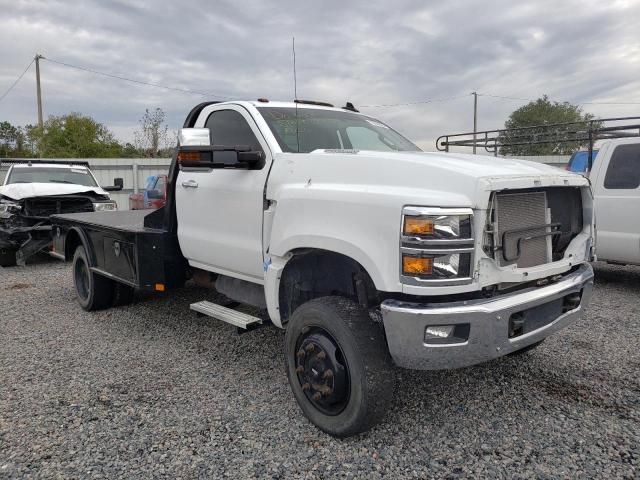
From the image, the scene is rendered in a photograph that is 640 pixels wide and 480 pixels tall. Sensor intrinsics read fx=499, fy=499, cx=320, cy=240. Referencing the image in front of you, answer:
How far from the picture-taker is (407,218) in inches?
96.9

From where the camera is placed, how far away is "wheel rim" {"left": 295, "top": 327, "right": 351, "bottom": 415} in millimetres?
2795

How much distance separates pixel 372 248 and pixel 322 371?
81cm

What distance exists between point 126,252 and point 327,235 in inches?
103

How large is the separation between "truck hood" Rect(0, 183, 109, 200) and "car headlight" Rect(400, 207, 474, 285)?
8.48 metres

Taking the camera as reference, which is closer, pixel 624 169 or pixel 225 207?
pixel 225 207

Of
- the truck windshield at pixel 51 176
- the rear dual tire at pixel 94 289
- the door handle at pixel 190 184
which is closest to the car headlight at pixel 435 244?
the door handle at pixel 190 184

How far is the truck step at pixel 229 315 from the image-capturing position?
3559mm

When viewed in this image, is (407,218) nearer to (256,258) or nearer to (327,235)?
(327,235)

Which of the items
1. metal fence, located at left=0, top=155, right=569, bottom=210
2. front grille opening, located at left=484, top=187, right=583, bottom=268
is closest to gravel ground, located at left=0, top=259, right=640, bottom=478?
front grille opening, located at left=484, top=187, right=583, bottom=268

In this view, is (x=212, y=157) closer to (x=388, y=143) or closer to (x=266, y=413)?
(x=388, y=143)

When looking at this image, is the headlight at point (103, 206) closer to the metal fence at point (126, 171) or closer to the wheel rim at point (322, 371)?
the wheel rim at point (322, 371)

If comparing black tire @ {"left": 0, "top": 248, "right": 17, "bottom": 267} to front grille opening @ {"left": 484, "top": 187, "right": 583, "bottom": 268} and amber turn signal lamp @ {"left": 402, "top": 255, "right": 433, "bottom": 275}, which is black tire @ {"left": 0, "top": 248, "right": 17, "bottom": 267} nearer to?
amber turn signal lamp @ {"left": 402, "top": 255, "right": 433, "bottom": 275}

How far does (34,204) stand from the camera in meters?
8.89

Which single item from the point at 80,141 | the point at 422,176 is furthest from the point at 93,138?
the point at 422,176
